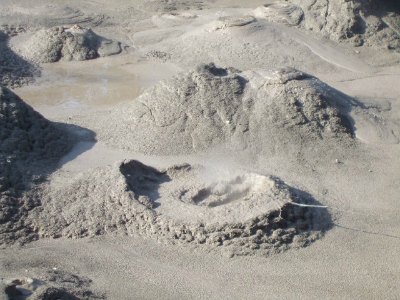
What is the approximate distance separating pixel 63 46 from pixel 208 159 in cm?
470

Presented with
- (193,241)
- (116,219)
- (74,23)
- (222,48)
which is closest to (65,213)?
(116,219)

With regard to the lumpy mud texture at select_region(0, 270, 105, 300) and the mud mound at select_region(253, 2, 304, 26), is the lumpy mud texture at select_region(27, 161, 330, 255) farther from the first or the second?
the mud mound at select_region(253, 2, 304, 26)

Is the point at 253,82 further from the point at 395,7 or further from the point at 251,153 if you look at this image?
the point at 395,7

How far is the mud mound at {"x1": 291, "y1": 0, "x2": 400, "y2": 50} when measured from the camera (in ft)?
34.8

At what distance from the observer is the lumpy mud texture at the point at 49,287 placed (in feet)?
15.3

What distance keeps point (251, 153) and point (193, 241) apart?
6.05ft

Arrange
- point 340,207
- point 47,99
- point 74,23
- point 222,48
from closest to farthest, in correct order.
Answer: point 340,207 < point 47,99 < point 222,48 < point 74,23

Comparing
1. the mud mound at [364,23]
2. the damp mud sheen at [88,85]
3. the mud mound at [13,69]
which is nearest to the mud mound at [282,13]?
the mud mound at [364,23]

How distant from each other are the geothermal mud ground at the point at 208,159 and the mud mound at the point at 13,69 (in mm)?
32

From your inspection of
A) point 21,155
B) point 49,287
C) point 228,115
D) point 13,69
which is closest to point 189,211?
point 49,287

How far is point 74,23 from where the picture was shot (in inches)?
478

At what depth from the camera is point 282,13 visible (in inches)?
441

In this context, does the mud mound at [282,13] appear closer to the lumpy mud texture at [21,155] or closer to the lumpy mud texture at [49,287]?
the lumpy mud texture at [21,155]

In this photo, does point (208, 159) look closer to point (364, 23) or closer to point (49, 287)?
point (49, 287)
